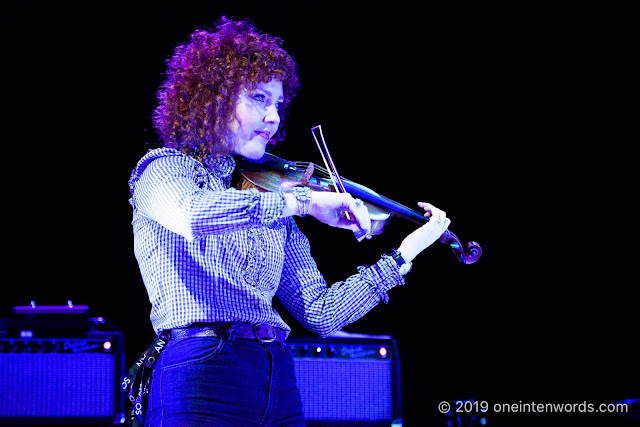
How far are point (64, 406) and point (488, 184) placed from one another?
8.48 ft

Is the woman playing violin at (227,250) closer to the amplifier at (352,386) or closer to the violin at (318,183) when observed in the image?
the violin at (318,183)

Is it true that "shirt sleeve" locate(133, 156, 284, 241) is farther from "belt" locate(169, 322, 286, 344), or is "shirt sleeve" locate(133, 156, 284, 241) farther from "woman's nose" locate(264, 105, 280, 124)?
"woman's nose" locate(264, 105, 280, 124)

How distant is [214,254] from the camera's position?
1.43 metres

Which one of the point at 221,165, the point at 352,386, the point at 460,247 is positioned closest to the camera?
the point at 221,165

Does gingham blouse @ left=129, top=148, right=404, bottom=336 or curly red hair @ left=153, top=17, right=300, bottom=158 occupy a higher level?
curly red hair @ left=153, top=17, right=300, bottom=158

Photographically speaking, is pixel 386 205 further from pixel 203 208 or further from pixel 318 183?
pixel 203 208

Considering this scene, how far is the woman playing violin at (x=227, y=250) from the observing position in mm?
1293

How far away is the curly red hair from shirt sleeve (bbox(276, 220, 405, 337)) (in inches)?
12.8

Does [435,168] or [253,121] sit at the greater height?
[253,121]

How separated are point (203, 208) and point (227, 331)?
0.27m

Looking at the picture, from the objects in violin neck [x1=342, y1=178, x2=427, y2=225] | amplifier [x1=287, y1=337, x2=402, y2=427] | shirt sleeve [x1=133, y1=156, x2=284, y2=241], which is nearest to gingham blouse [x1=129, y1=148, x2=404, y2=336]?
shirt sleeve [x1=133, y1=156, x2=284, y2=241]

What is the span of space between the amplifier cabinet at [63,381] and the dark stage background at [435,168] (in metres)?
0.70

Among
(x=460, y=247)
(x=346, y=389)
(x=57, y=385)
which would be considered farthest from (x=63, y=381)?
(x=460, y=247)

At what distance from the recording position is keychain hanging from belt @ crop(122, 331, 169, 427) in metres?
1.38
